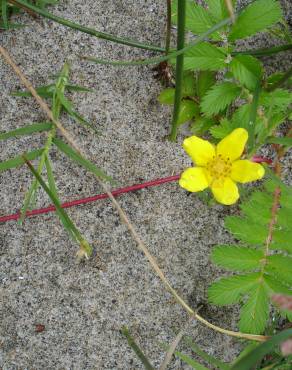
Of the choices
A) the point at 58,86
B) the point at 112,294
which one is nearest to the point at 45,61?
the point at 58,86

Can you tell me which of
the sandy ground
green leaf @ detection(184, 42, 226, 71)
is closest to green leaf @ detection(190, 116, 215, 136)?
the sandy ground

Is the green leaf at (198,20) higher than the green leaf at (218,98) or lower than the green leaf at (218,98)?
higher

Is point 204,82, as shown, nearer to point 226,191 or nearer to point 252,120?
point 252,120

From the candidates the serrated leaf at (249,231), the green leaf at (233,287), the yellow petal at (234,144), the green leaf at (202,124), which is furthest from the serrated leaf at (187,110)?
the green leaf at (233,287)

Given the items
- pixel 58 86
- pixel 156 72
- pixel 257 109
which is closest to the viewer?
pixel 257 109

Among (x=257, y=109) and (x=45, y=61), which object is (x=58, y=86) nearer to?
(x=45, y=61)

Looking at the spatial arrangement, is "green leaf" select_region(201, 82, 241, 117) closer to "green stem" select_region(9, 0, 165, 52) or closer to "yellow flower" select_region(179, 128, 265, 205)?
"yellow flower" select_region(179, 128, 265, 205)

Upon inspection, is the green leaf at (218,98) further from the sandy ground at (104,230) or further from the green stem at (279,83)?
the sandy ground at (104,230)
